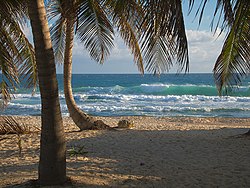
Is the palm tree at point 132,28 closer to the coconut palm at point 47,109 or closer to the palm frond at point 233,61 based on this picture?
the coconut palm at point 47,109

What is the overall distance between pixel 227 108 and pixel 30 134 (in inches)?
688

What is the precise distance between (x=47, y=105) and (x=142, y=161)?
8.87ft

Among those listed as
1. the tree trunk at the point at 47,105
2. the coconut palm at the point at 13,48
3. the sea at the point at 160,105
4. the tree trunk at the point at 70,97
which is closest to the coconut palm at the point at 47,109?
the tree trunk at the point at 47,105

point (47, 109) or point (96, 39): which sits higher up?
point (96, 39)

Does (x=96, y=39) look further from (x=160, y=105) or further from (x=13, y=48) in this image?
(x=160, y=105)

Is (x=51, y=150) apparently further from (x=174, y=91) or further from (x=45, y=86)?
(x=174, y=91)

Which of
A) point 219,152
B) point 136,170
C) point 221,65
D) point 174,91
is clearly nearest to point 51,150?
point 136,170

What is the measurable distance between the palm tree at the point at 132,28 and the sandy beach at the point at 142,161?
1615mm

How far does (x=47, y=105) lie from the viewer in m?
3.77

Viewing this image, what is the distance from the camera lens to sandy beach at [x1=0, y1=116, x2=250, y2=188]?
4.53 m

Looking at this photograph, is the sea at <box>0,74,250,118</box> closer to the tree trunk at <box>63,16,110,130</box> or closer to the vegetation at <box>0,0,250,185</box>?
the tree trunk at <box>63,16,110,130</box>

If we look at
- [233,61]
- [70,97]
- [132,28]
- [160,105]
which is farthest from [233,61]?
[160,105]

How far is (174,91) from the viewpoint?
39.0 meters

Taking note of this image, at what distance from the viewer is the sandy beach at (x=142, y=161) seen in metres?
4.53
